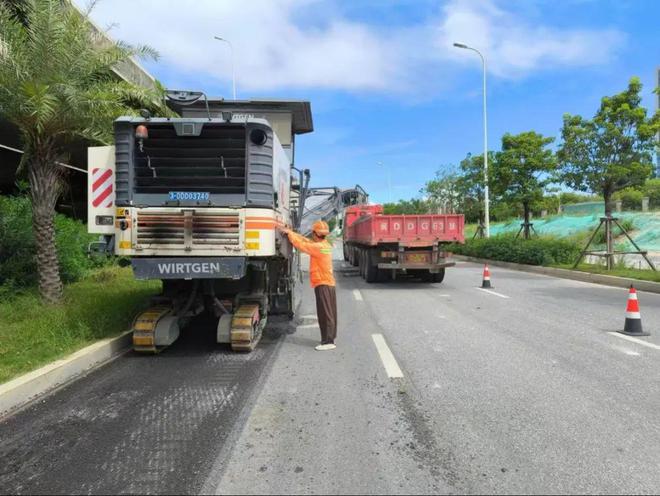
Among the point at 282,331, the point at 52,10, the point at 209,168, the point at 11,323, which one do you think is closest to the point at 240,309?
the point at 282,331

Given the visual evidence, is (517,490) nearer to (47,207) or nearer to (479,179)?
(47,207)

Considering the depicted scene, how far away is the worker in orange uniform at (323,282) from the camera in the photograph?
6938mm

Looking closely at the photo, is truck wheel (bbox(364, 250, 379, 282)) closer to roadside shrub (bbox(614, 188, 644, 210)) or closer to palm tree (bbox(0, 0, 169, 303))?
palm tree (bbox(0, 0, 169, 303))

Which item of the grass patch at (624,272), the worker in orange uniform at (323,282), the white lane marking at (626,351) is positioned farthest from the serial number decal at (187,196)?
the grass patch at (624,272)

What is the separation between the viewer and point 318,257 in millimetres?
7027

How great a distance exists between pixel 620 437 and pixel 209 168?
16.0ft

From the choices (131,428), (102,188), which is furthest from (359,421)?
(102,188)

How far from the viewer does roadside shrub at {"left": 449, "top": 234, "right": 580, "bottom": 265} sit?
66.2 feet

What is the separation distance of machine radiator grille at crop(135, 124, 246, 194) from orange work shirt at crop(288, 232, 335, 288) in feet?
3.86

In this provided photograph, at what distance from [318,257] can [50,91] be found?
4.69m

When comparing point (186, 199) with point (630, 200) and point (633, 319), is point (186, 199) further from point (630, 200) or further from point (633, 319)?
point (630, 200)

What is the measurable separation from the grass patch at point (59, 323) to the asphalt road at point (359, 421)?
65 centimetres

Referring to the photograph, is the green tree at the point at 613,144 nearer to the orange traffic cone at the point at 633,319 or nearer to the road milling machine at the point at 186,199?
the orange traffic cone at the point at 633,319

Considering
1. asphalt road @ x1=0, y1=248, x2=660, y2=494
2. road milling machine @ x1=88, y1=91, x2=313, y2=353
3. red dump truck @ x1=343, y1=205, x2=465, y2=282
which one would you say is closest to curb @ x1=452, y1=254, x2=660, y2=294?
red dump truck @ x1=343, y1=205, x2=465, y2=282
